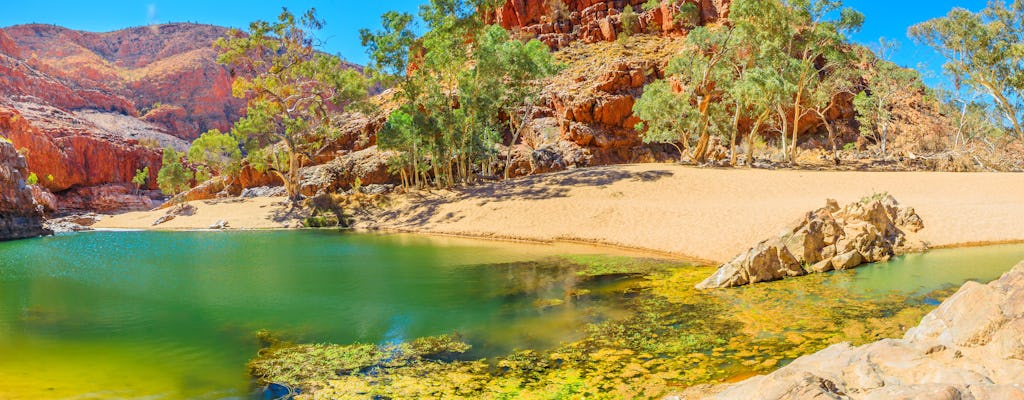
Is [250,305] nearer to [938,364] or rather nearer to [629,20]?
[938,364]

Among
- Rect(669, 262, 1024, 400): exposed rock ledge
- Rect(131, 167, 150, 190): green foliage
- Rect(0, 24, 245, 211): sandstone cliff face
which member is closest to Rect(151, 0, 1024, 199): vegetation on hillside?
Rect(669, 262, 1024, 400): exposed rock ledge

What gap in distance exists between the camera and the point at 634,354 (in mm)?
8422

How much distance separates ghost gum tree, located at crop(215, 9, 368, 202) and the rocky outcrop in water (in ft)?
39.5

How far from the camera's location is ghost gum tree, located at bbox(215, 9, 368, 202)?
1481 inches

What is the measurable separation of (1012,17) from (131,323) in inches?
1357

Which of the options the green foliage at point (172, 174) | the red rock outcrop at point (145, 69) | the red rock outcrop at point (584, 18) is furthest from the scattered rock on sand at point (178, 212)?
the red rock outcrop at point (145, 69)

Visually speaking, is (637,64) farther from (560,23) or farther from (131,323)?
(131,323)

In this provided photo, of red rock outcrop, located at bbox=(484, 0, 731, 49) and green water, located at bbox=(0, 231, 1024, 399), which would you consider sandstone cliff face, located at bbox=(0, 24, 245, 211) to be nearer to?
red rock outcrop, located at bbox=(484, 0, 731, 49)

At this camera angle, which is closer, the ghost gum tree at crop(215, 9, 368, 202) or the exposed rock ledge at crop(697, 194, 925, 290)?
the exposed rock ledge at crop(697, 194, 925, 290)

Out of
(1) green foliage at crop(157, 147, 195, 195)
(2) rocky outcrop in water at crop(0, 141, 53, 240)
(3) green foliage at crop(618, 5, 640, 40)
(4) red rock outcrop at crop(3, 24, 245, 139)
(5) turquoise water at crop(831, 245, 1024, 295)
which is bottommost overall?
(5) turquoise water at crop(831, 245, 1024, 295)

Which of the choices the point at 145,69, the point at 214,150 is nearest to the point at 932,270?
the point at 214,150

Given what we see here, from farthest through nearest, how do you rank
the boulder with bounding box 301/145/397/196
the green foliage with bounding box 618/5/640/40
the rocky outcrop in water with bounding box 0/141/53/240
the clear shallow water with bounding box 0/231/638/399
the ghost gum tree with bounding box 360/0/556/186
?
the green foliage with bounding box 618/5/640/40 < the boulder with bounding box 301/145/397/196 < the ghost gum tree with bounding box 360/0/556/186 < the rocky outcrop in water with bounding box 0/141/53/240 < the clear shallow water with bounding box 0/231/638/399

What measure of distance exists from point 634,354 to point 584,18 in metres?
78.7

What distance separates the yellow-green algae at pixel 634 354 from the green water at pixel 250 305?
551 millimetres
